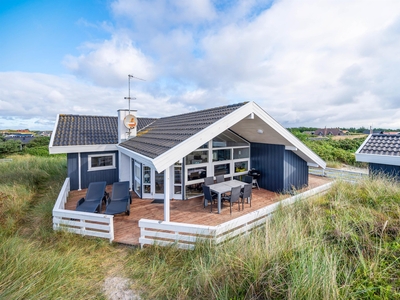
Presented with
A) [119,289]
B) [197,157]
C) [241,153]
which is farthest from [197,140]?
[241,153]

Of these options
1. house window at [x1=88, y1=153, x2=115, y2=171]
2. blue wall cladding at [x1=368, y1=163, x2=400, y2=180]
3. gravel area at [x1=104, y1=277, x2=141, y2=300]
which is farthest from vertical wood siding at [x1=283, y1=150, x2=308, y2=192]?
house window at [x1=88, y1=153, x2=115, y2=171]

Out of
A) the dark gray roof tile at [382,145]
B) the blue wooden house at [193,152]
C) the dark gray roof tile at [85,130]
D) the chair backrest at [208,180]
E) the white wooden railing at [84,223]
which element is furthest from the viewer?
the dark gray roof tile at [85,130]

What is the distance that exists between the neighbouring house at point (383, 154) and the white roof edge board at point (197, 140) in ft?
20.7

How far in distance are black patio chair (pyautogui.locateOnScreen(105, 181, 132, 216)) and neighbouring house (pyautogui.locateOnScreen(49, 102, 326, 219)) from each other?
98 cm

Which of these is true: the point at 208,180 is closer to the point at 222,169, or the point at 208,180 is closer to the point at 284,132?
the point at 222,169

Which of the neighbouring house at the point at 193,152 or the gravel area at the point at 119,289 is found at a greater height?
the neighbouring house at the point at 193,152

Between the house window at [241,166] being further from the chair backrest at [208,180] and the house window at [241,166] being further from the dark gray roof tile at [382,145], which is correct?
the dark gray roof tile at [382,145]

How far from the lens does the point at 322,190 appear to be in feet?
24.0

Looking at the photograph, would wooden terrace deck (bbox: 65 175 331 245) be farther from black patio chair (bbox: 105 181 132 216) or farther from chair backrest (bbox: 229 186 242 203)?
chair backrest (bbox: 229 186 242 203)

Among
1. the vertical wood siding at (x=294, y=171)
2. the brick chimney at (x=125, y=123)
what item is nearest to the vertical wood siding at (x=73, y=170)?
the brick chimney at (x=125, y=123)

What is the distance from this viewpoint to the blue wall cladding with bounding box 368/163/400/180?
7879 mm

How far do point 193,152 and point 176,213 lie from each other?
2.63 meters

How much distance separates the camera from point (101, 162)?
10.4 m

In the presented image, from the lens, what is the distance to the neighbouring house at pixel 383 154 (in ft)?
26.0
